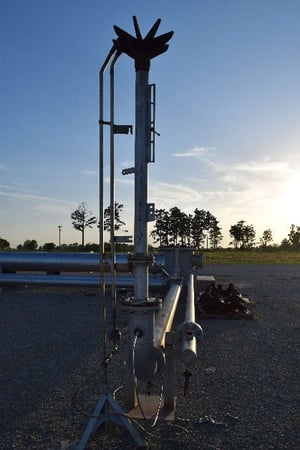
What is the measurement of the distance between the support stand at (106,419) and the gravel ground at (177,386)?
0.30ft

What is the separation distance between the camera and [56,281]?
486 inches

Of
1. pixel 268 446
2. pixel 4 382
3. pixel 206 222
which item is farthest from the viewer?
pixel 206 222

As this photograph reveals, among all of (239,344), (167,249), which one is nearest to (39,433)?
(239,344)

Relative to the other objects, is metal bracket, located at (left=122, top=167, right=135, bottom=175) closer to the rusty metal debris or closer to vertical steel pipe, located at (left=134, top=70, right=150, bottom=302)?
vertical steel pipe, located at (left=134, top=70, right=150, bottom=302)

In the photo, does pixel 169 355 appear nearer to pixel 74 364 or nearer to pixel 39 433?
pixel 39 433

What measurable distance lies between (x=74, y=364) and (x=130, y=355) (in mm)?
2440

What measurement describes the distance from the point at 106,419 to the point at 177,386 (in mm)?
1441

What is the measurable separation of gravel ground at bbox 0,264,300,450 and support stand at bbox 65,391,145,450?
91mm

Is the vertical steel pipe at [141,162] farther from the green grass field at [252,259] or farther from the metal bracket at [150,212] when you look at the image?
the green grass field at [252,259]

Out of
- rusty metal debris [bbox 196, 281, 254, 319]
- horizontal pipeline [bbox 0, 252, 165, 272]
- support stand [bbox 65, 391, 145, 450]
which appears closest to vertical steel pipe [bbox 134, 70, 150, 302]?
support stand [bbox 65, 391, 145, 450]

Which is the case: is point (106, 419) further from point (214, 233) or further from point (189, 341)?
point (214, 233)

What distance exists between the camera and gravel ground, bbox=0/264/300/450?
3.67 metres

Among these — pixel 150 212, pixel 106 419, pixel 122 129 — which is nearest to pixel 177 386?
pixel 106 419

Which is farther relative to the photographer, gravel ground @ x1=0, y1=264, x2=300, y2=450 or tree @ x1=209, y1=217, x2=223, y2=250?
tree @ x1=209, y1=217, x2=223, y2=250
